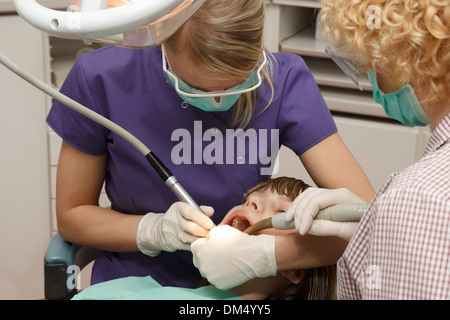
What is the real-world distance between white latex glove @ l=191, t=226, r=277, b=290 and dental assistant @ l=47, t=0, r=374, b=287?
0.08 meters

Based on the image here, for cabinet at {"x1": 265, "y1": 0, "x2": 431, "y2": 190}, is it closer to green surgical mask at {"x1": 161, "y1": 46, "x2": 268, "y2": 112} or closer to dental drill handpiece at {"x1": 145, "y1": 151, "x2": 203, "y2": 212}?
green surgical mask at {"x1": 161, "y1": 46, "x2": 268, "y2": 112}

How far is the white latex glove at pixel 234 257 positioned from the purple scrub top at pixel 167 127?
0.63 feet

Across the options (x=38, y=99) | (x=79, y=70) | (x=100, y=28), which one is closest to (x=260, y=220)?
(x=79, y=70)

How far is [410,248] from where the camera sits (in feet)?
2.77

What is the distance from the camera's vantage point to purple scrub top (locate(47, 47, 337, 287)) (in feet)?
4.78

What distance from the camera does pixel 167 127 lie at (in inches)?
58.4

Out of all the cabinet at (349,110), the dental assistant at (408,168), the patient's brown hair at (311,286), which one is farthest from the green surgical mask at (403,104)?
the cabinet at (349,110)

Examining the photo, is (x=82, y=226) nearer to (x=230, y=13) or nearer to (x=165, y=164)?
(x=165, y=164)

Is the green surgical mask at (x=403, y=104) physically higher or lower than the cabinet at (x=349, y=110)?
higher

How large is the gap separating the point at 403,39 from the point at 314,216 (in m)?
0.41

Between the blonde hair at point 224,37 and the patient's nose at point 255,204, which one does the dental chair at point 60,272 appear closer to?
the patient's nose at point 255,204

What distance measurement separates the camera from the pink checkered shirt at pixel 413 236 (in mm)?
838

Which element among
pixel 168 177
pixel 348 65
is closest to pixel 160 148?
Result: pixel 168 177

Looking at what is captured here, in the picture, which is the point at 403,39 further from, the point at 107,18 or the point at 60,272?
the point at 60,272
